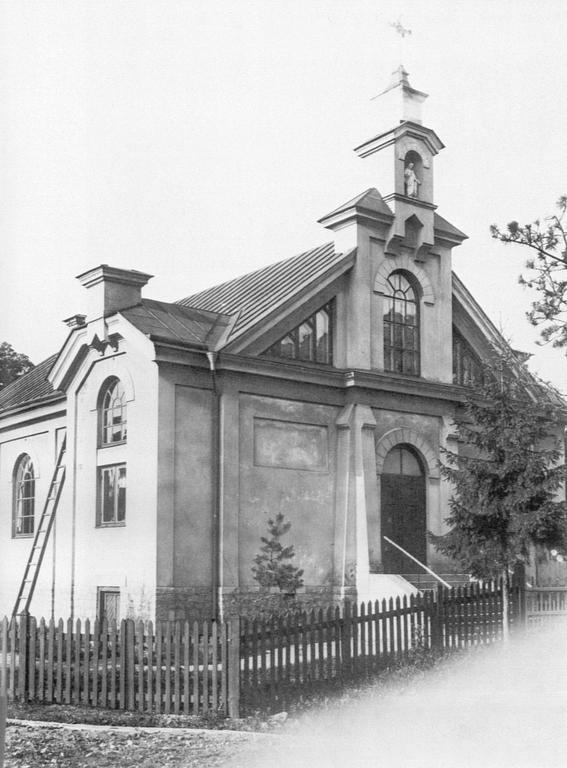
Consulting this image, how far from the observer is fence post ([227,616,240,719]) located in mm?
12664

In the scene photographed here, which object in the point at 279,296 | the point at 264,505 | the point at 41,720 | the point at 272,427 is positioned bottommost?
the point at 41,720

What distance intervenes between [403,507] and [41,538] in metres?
9.53

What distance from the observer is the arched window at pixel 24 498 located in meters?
27.4

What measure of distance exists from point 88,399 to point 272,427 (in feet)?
15.1

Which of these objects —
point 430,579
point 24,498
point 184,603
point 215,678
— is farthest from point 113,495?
point 215,678

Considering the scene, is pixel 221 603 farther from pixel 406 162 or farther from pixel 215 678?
pixel 406 162

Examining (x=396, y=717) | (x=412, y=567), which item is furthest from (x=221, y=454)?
(x=396, y=717)

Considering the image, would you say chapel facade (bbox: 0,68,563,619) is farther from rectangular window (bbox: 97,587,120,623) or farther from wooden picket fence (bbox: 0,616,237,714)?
wooden picket fence (bbox: 0,616,237,714)

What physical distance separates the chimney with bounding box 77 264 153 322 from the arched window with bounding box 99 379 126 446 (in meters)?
1.67

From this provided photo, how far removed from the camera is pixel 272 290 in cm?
2338

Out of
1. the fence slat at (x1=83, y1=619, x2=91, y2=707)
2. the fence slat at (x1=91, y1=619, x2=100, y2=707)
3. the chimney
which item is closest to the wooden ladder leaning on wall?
the chimney

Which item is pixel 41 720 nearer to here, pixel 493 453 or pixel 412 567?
pixel 493 453

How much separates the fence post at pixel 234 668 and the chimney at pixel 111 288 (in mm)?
10473

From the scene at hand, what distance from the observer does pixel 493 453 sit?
1725 cm
